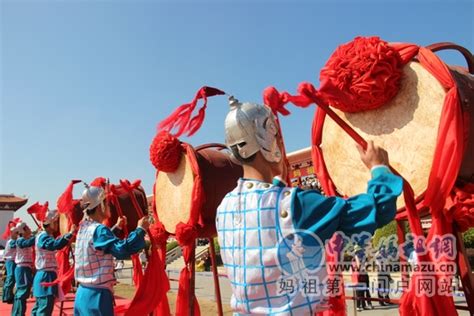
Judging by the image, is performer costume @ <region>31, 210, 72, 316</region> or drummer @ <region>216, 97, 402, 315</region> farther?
performer costume @ <region>31, 210, 72, 316</region>

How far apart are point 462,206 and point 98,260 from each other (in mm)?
2569

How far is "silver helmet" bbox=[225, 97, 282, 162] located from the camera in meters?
1.79

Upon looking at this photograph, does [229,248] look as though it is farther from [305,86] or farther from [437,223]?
[437,223]

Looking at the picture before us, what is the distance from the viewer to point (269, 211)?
5.45 ft

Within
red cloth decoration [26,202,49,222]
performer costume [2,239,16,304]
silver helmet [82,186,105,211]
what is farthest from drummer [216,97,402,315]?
performer costume [2,239,16,304]

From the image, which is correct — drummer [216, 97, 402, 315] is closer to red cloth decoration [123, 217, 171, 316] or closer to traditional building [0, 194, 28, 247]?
red cloth decoration [123, 217, 171, 316]

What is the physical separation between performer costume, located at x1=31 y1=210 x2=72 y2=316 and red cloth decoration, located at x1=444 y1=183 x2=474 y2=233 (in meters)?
4.39

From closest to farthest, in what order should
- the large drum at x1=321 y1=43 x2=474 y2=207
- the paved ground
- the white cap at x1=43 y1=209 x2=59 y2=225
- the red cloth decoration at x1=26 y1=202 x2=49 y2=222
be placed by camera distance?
the large drum at x1=321 y1=43 x2=474 y2=207, the white cap at x1=43 y1=209 x2=59 y2=225, the paved ground, the red cloth decoration at x1=26 y1=202 x2=49 y2=222

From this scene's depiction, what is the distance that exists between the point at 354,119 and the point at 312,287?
995 mm

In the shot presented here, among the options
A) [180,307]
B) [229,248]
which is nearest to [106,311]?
[180,307]

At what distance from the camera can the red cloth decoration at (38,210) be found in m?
6.74

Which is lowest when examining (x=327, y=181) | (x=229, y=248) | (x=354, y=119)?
(x=229, y=248)

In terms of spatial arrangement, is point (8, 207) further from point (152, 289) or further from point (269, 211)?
point (269, 211)

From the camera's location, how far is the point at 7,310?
7.90 meters
